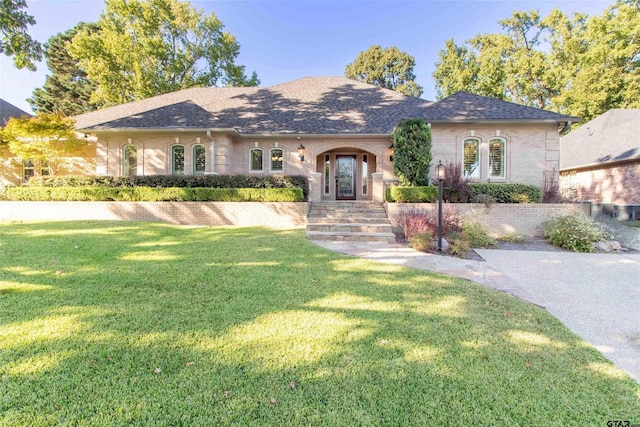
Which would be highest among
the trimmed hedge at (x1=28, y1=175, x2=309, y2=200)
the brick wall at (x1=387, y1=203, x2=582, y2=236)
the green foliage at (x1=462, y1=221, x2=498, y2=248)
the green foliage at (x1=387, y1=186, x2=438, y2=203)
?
the trimmed hedge at (x1=28, y1=175, x2=309, y2=200)

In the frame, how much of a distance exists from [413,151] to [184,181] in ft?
29.2

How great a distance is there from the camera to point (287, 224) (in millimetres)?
10406

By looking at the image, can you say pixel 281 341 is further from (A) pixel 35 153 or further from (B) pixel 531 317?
(A) pixel 35 153

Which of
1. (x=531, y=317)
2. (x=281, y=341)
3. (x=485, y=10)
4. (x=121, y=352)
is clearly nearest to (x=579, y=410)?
(x=531, y=317)

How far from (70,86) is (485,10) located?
36311 millimetres

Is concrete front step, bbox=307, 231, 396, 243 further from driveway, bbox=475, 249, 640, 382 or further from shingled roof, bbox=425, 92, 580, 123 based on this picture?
shingled roof, bbox=425, 92, 580, 123

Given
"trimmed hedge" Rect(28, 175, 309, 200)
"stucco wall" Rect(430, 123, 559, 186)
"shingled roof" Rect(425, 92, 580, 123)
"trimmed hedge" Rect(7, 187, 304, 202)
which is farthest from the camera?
"stucco wall" Rect(430, 123, 559, 186)

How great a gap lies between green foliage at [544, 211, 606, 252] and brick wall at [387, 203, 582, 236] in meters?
0.57

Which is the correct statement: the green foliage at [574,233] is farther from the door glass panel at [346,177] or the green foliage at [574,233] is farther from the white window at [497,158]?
the door glass panel at [346,177]

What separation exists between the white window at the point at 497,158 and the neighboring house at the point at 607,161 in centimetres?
410

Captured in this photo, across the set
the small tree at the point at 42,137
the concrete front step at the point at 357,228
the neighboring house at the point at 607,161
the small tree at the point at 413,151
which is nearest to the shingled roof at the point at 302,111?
the small tree at the point at 42,137

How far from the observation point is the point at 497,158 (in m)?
12.1

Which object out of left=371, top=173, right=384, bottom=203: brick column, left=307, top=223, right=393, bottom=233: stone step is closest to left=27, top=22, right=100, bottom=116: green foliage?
left=371, top=173, right=384, bottom=203: brick column

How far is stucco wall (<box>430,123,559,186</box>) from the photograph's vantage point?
1167 centimetres
